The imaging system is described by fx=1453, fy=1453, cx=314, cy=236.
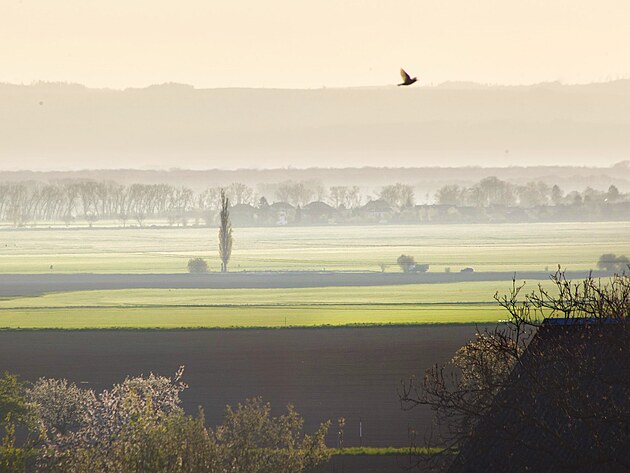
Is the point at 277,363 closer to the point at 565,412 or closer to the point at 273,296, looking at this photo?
the point at 565,412

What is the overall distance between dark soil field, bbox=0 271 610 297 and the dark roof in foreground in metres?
92.6

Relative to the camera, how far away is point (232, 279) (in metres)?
129

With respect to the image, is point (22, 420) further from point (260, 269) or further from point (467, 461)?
point (260, 269)

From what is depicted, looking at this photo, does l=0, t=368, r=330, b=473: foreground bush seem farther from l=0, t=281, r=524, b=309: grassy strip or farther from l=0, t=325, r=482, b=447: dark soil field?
l=0, t=281, r=524, b=309: grassy strip

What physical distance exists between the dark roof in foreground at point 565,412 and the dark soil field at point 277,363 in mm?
17792

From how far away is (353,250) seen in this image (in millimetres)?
182875

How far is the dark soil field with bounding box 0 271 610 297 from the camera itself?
120812mm

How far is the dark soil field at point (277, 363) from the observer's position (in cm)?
4666

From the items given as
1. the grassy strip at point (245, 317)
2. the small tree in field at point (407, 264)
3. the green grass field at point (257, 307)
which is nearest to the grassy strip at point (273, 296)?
the green grass field at point (257, 307)

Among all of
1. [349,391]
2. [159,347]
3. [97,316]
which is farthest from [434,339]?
[97,316]

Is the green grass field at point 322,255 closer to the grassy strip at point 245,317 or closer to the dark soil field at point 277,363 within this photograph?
the grassy strip at point 245,317

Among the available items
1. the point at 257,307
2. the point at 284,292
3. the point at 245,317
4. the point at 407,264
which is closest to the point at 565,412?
the point at 245,317

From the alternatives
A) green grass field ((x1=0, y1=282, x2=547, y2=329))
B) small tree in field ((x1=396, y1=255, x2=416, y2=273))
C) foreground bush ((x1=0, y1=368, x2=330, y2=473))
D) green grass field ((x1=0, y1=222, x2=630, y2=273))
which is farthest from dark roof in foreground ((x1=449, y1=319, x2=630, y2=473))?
small tree in field ((x1=396, y1=255, x2=416, y2=273))

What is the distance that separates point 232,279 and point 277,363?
7004cm
